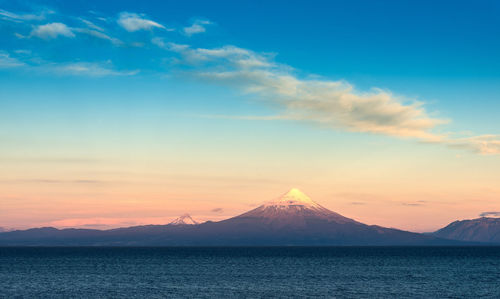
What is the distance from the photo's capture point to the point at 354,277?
111 m

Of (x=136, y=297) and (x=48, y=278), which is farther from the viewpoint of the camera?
(x=48, y=278)

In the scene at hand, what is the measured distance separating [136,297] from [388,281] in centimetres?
4519

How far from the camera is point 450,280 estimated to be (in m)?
106

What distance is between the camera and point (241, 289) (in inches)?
3455

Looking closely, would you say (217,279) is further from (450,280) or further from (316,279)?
(450,280)

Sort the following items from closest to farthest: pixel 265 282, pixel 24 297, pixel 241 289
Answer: pixel 24 297 < pixel 241 289 < pixel 265 282

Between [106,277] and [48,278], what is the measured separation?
34.6ft

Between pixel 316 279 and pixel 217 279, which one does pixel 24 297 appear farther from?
pixel 316 279

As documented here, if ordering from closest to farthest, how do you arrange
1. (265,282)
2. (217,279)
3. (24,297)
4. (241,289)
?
(24,297) → (241,289) → (265,282) → (217,279)

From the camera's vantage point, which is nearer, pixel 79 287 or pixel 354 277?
pixel 79 287

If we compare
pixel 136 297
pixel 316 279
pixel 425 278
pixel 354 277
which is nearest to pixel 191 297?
pixel 136 297

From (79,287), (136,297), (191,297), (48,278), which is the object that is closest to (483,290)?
(191,297)

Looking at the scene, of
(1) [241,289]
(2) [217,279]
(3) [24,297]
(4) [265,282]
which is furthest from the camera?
(2) [217,279]

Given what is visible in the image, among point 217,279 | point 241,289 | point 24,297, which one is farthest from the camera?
point 217,279
